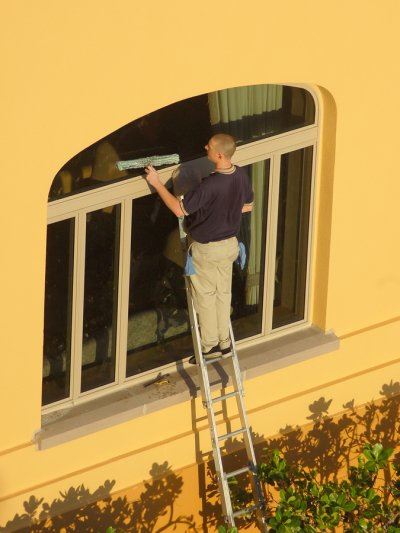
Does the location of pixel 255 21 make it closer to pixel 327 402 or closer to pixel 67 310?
pixel 67 310

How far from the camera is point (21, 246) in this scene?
30.8 feet

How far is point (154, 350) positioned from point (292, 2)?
Result: 127 inches

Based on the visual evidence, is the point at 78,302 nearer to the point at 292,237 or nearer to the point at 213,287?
the point at 213,287

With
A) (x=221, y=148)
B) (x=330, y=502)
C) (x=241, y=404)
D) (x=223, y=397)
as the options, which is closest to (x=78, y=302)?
(x=223, y=397)

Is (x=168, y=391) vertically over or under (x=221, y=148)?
under

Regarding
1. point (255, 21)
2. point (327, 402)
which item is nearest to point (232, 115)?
point (255, 21)

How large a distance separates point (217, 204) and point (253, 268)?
1480 mm

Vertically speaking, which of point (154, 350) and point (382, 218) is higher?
point (382, 218)

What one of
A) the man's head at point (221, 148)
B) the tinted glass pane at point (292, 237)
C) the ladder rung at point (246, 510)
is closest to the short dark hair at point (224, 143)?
the man's head at point (221, 148)

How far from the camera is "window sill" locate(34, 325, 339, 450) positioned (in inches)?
405

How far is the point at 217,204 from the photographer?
9820 mm

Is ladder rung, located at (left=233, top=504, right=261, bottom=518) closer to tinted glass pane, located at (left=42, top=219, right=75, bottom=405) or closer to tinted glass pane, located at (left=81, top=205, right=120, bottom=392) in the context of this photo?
tinted glass pane, located at (left=81, top=205, right=120, bottom=392)

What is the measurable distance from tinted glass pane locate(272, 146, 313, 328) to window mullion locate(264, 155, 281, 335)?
0.28ft

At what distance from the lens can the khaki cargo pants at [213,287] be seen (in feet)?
33.3
